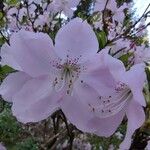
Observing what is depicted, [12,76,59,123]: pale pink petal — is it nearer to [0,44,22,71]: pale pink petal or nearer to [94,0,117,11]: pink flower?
[0,44,22,71]: pale pink petal

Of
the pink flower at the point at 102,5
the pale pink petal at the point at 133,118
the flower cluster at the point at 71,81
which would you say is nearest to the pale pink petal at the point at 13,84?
the flower cluster at the point at 71,81

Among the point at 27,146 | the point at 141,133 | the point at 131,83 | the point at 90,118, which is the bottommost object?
the point at 27,146

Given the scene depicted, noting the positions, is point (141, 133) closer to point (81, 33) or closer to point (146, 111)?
point (146, 111)

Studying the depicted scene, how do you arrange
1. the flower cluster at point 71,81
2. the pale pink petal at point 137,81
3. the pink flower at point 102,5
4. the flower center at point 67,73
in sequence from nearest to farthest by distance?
the pale pink petal at point 137,81, the flower cluster at point 71,81, the flower center at point 67,73, the pink flower at point 102,5

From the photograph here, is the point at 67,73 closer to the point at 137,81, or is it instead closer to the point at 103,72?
the point at 103,72

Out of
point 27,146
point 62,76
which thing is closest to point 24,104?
point 62,76

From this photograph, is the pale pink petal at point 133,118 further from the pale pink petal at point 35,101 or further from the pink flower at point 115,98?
the pale pink petal at point 35,101

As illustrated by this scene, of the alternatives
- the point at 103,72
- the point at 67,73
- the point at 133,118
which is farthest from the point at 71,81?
the point at 133,118
